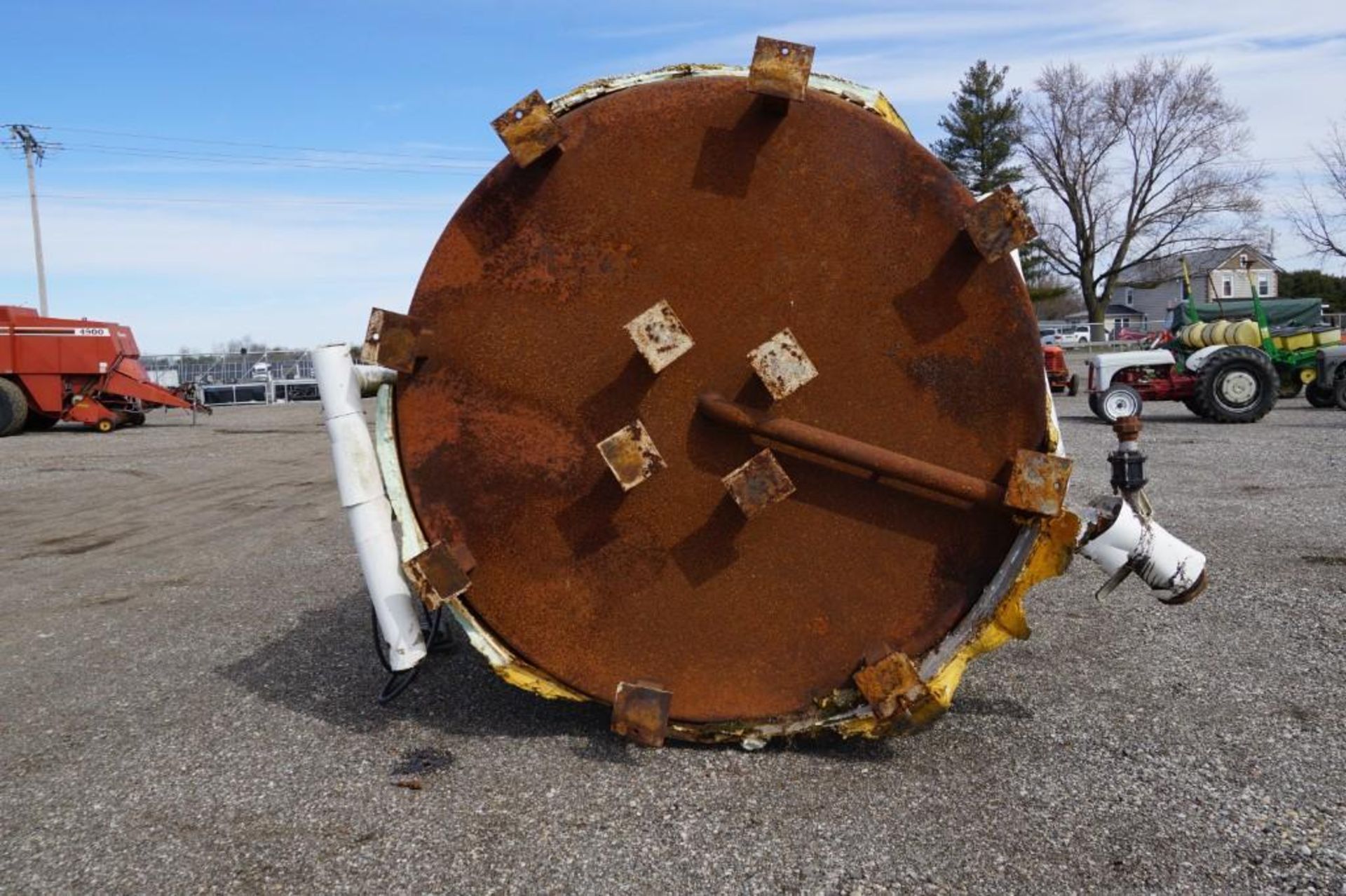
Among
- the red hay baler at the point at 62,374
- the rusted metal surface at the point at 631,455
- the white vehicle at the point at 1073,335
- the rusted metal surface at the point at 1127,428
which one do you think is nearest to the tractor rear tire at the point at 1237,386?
the rusted metal surface at the point at 1127,428

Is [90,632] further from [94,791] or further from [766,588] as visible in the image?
[766,588]

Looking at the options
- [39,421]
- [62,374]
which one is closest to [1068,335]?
[62,374]

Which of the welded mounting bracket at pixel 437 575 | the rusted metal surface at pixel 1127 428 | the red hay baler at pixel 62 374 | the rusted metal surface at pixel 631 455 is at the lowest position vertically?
the welded mounting bracket at pixel 437 575

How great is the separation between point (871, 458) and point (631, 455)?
61 cm

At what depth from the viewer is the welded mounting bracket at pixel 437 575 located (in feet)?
8.91

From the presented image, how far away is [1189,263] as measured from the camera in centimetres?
4306

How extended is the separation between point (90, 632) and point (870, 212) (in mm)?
4034

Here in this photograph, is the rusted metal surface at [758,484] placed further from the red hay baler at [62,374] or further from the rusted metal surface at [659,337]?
the red hay baler at [62,374]

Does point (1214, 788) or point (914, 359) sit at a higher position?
point (914, 359)

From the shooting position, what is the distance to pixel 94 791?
9.29ft

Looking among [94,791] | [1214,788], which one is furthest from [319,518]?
[1214,788]

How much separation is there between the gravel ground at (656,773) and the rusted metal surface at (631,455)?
81 centimetres

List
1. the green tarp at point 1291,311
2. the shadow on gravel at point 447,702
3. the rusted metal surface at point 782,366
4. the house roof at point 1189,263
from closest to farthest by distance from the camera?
1. the rusted metal surface at point 782,366
2. the shadow on gravel at point 447,702
3. the green tarp at point 1291,311
4. the house roof at point 1189,263

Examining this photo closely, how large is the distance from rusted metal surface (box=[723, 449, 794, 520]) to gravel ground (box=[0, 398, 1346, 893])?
730 mm
